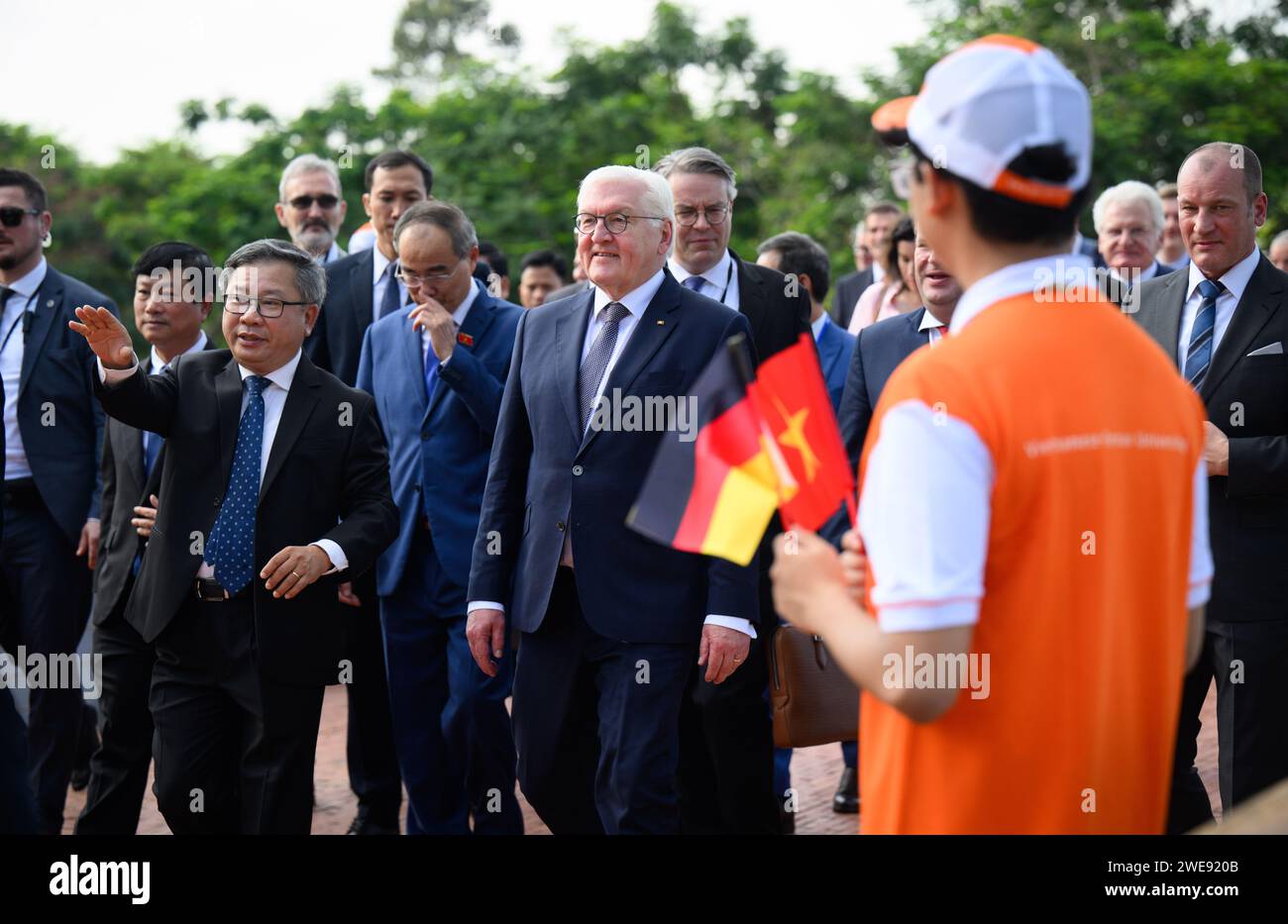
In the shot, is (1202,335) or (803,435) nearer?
(803,435)

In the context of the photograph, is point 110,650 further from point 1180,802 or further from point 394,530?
point 1180,802

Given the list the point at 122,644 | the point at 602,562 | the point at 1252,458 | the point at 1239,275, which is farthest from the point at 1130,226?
the point at 122,644

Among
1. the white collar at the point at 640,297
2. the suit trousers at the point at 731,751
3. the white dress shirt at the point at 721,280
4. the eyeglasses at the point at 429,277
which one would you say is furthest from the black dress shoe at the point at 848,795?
the eyeglasses at the point at 429,277

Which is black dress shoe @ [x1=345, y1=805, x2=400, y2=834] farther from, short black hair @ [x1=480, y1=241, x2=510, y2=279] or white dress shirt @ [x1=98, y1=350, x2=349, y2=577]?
short black hair @ [x1=480, y1=241, x2=510, y2=279]

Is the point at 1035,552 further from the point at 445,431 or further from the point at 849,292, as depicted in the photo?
the point at 849,292

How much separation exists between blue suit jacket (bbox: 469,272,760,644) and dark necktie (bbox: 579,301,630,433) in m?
0.04

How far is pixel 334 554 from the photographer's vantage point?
496 cm

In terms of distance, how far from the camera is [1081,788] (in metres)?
2.32

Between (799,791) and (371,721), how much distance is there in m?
2.22

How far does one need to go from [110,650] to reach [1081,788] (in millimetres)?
4300

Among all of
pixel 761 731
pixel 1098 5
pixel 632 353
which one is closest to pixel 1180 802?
pixel 761 731

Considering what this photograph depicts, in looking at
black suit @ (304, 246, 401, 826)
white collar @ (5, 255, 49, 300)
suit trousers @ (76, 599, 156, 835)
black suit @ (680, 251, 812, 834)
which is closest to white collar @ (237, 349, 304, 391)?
suit trousers @ (76, 599, 156, 835)

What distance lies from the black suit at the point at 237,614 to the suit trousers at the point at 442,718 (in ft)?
2.61

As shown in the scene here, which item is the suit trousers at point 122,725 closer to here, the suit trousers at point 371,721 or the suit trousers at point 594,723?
the suit trousers at point 371,721
